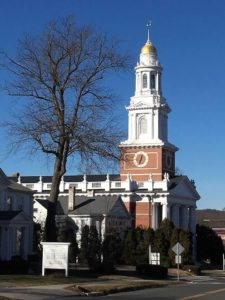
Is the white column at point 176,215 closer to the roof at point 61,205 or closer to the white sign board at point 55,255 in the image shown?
the roof at point 61,205

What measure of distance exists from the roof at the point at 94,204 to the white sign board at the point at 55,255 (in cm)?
4244

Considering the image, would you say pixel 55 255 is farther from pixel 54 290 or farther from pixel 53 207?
pixel 54 290

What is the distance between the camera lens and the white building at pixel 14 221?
5725cm

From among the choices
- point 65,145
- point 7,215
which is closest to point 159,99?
point 7,215

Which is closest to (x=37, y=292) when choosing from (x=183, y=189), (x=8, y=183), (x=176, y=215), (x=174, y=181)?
(x=8, y=183)

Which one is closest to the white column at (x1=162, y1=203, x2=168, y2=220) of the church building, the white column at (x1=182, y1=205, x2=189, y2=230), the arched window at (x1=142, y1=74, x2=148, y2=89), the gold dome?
the church building

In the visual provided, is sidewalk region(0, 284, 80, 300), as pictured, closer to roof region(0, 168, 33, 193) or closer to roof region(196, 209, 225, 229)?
roof region(0, 168, 33, 193)

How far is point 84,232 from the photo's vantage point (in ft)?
222

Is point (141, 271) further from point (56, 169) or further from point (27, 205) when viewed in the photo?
point (27, 205)

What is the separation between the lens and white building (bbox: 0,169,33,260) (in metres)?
57.2

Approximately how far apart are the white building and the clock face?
97.3 ft

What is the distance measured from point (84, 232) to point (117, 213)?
54.6 feet

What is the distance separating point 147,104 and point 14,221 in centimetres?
4268

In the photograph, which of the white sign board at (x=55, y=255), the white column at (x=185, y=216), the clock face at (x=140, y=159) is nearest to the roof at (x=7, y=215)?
the white sign board at (x=55, y=255)
